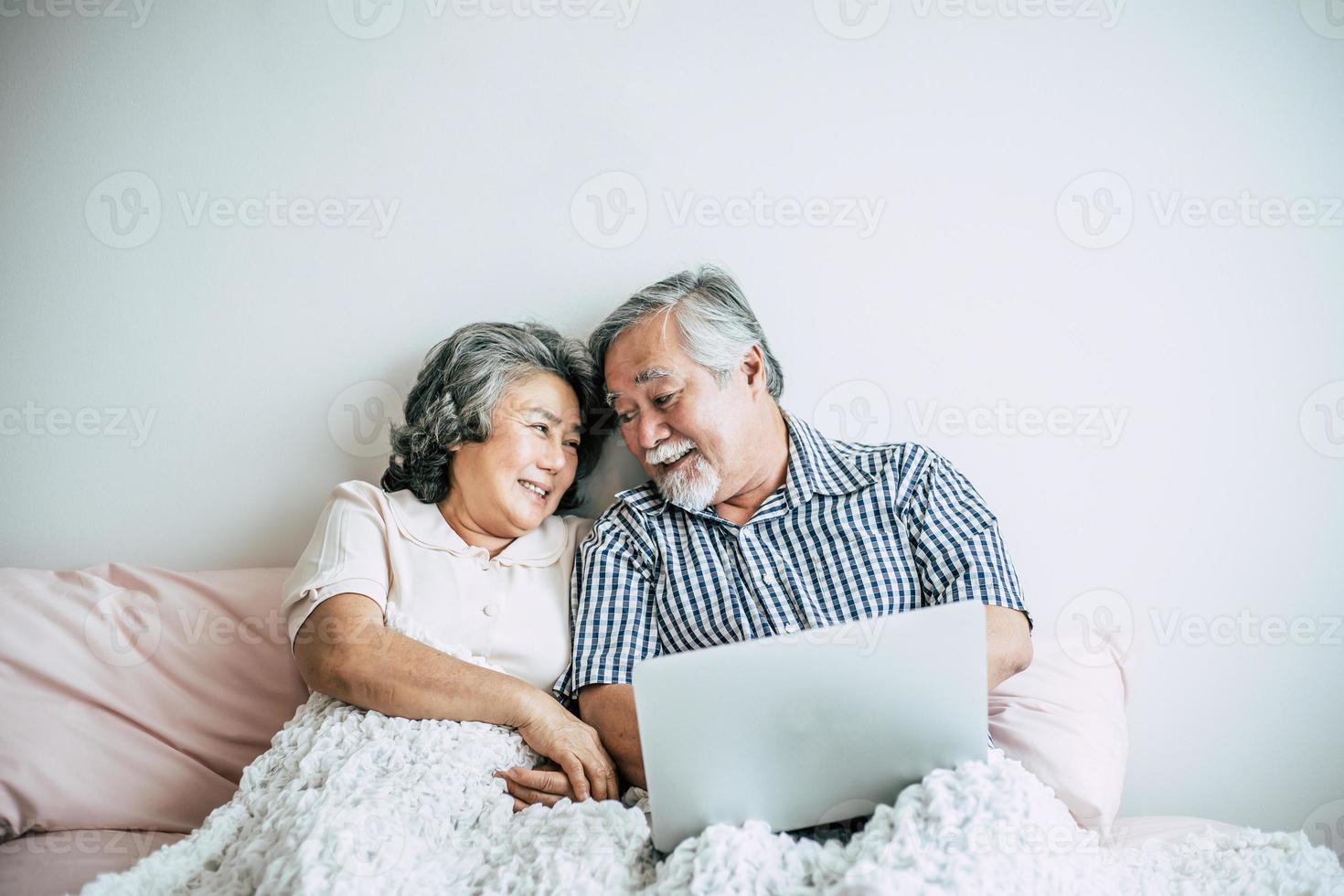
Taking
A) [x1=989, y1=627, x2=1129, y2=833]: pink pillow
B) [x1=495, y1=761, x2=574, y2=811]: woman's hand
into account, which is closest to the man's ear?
[x1=989, y1=627, x2=1129, y2=833]: pink pillow

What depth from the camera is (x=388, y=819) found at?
1184mm

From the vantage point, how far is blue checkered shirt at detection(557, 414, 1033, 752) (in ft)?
5.26

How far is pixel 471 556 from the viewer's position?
1.66 metres

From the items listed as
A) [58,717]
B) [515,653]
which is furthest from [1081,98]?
[58,717]

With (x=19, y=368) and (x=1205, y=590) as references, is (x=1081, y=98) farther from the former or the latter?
(x=19, y=368)
